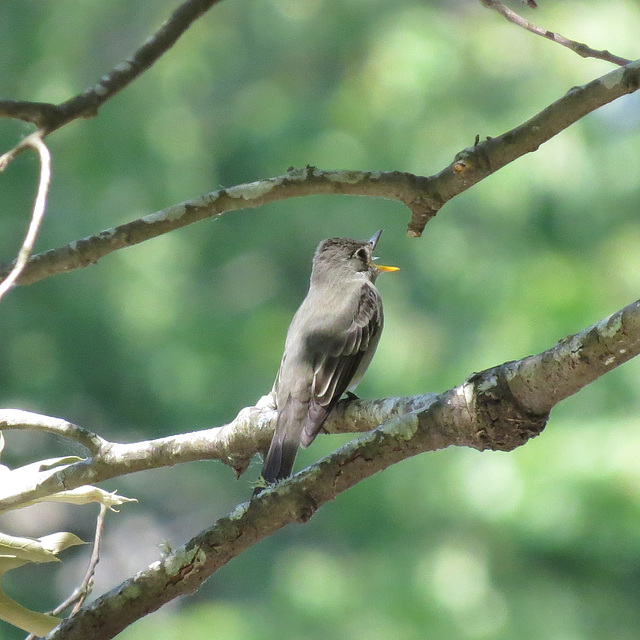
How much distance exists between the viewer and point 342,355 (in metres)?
4.13

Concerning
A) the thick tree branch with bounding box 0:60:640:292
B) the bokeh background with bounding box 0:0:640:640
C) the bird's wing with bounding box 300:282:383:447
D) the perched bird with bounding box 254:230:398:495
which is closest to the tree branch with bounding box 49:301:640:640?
the thick tree branch with bounding box 0:60:640:292

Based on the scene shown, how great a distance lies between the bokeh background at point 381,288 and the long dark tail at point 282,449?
85.7 inches

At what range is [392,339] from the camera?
6.50 metres

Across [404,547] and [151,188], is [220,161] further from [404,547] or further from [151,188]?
[404,547]

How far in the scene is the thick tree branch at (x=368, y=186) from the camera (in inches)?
102

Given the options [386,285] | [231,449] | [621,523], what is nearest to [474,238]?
[386,285]

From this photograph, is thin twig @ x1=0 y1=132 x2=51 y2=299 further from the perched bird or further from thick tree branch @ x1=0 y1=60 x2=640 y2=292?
the perched bird

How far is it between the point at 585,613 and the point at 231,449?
11.5 feet

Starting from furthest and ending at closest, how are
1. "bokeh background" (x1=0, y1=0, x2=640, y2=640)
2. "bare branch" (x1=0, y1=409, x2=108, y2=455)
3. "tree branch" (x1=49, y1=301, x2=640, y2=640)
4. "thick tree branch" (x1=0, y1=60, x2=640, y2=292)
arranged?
1. "bokeh background" (x1=0, y1=0, x2=640, y2=640)
2. "bare branch" (x1=0, y1=409, x2=108, y2=455)
3. "thick tree branch" (x1=0, y1=60, x2=640, y2=292)
4. "tree branch" (x1=49, y1=301, x2=640, y2=640)

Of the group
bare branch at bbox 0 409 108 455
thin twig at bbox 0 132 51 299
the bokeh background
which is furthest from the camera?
the bokeh background

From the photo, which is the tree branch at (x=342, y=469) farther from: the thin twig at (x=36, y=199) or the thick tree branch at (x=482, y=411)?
the thin twig at (x=36, y=199)

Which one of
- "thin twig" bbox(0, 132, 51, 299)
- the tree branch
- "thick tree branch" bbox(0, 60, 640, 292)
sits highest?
"thick tree branch" bbox(0, 60, 640, 292)

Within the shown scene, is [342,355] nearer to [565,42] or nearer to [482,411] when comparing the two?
[565,42]

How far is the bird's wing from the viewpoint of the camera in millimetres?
3674
